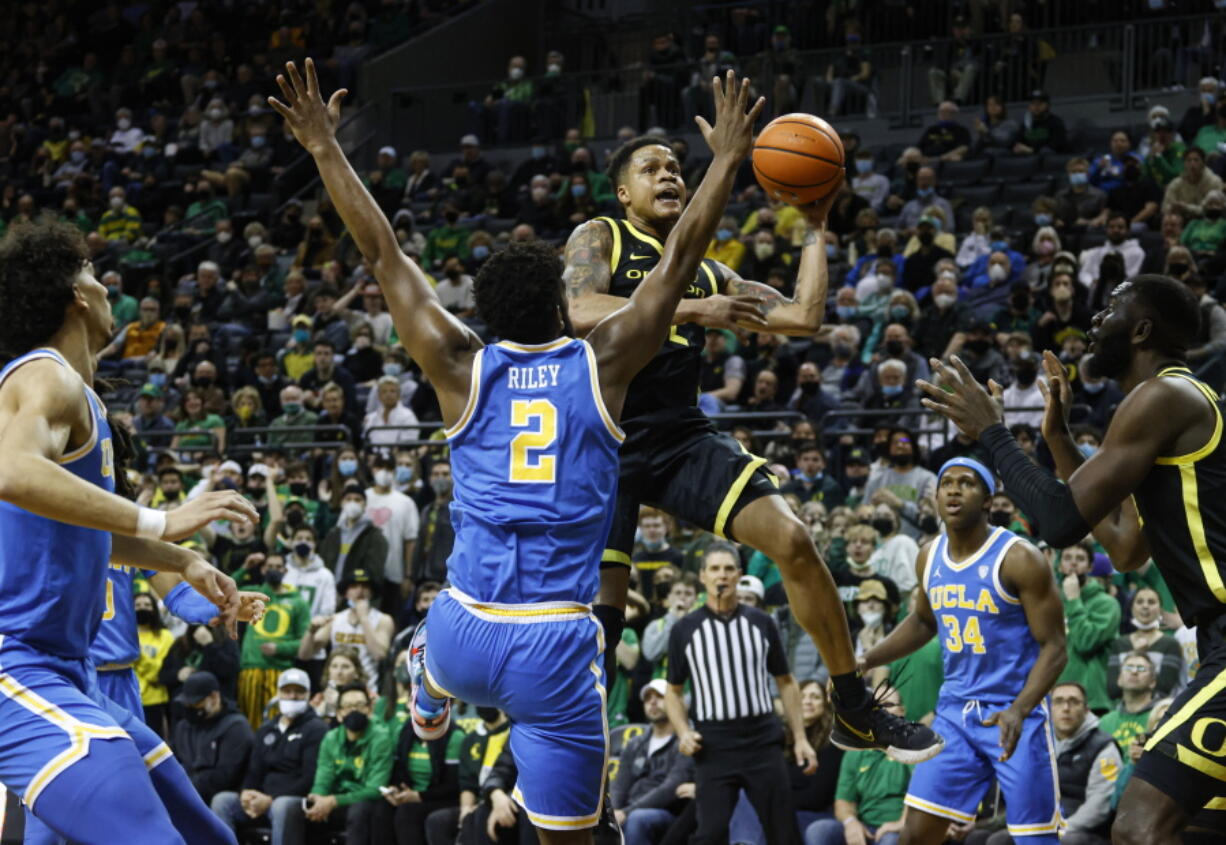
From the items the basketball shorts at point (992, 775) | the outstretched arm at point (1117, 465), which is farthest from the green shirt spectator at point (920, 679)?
the outstretched arm at point (1117, 465)

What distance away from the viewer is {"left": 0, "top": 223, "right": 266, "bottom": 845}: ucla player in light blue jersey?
4.29 meters

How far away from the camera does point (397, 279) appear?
523 cm

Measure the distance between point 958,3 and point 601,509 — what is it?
1664 centimetres

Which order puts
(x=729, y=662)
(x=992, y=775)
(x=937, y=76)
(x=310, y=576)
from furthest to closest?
(x=937, y=76)
(x=310, y=576)
(x=729, y=662)
(x=992, y=775)

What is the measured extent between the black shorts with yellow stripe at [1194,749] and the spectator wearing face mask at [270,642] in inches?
370

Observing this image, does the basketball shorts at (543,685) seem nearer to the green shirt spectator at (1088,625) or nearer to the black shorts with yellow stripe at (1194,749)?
the black shorts with yellow stripe at (1194,749)

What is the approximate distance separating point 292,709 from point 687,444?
267 inches

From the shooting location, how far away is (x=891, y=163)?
1798 centimetres

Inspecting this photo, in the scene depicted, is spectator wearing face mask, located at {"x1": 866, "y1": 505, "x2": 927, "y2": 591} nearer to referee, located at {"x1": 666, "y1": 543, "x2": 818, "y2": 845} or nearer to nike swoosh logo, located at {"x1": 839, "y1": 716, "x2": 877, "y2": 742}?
referee, located at {"x1": 666, "y1": 543, "x2": 818, "y2": 845}

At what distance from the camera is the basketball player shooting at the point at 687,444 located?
6121mm

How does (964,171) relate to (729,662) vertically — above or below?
above

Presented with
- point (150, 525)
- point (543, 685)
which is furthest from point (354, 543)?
Answer: point (150, 525)

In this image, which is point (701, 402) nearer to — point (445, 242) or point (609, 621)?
point (445, 242)

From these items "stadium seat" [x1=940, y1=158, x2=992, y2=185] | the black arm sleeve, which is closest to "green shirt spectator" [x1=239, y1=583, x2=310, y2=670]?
"stadium seat" [x1=940, y1=158, x2=992, y2=185]
